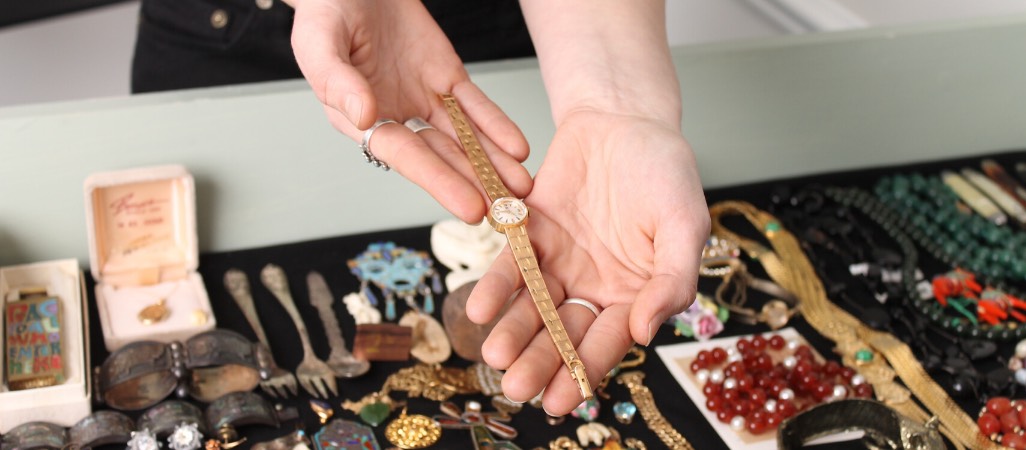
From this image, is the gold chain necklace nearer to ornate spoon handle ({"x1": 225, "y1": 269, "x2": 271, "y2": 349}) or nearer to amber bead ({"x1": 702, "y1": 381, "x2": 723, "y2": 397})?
amber bead ({"x1": 702, "y1": 381, "x2": 723, "y2": 397})

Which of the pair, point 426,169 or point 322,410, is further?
point 322,410

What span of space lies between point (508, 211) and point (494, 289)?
0.48 feet

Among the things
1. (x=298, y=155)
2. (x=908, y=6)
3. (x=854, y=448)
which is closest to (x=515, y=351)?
(x=854, y=448)

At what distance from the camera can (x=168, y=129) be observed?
1.58 meters

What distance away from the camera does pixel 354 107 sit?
3.62 feet

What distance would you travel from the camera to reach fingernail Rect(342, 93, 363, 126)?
110 cm

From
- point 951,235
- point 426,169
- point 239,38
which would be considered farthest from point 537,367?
point 951,235

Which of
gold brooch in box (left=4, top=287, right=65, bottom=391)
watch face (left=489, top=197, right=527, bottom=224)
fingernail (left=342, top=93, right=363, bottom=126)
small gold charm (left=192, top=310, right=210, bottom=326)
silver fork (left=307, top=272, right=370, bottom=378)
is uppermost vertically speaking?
fingernail (left=342, top=93, right=363, bottom=126)

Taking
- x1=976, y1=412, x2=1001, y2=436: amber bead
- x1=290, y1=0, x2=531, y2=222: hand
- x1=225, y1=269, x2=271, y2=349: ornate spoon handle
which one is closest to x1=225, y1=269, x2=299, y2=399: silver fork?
x1=225, y1=269, x2=271, y2=349: ornate spoon handle

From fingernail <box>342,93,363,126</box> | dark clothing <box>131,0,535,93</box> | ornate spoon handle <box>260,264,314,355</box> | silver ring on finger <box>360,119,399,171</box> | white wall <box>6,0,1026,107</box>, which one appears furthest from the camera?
A: white wall <box>6,0,1026,107</box>

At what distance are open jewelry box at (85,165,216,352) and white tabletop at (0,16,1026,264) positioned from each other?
44 millimetres

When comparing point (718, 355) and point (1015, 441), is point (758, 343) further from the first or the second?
point (1015, 441)

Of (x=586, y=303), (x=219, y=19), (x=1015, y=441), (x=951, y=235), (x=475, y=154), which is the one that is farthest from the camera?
(x=951, y=235)

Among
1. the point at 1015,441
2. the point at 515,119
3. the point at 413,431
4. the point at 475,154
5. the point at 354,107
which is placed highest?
the point at 354,107
